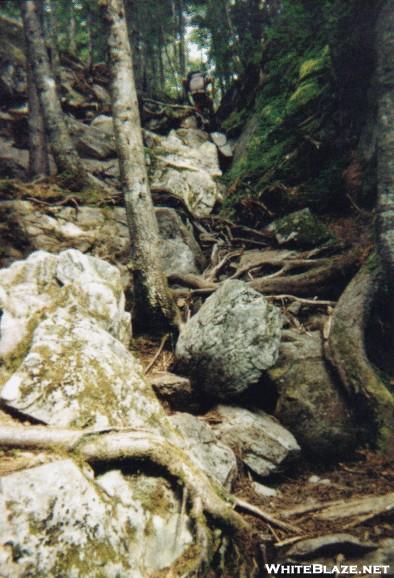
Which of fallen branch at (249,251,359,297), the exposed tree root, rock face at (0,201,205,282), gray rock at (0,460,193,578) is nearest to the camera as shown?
gray rock at (0,460,193,578)

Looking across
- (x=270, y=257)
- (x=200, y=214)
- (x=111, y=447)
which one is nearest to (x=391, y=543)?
(x=111, y=447)

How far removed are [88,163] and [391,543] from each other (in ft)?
44.7

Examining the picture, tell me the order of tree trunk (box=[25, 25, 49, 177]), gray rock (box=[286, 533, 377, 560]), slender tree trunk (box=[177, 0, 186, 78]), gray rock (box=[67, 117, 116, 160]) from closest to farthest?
gray rock (box=[286, 533, 377, 560])
tree trunk (box=[25, 25, 49, 177])
gray rock (box=[67, 117, 116, 160])
slender tree trunk (box=[177, 0, 186, 78])

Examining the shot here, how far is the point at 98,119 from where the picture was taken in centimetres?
1730

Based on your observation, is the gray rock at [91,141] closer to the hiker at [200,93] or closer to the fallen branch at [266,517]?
the hiker at [200,93]

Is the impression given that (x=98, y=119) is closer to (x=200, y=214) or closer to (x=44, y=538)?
(x=200, y=214)

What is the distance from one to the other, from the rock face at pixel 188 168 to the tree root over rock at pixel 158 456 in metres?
9.78

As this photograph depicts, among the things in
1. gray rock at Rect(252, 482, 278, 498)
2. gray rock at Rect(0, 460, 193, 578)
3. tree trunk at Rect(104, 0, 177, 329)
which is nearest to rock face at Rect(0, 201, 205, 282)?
tree trunk at Rect(104, 0, 177, 329)

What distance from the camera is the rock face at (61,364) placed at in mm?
3051

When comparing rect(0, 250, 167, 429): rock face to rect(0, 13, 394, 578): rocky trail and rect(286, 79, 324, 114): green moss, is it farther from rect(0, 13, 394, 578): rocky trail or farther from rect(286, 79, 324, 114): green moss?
rect(286, 79, 324, 114): green moss

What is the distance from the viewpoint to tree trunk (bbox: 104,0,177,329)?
6887 millimetres

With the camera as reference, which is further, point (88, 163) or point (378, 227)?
point (88, 163)

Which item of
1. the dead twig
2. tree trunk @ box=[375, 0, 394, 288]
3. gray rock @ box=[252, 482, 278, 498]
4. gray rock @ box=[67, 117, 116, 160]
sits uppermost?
gray rock @ box=[67, 117, 116, 160]

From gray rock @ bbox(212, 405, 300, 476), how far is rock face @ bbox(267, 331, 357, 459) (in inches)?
11.4
